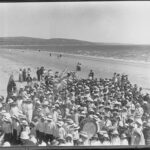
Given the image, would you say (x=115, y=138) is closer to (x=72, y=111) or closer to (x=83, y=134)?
(x=83, y=134)

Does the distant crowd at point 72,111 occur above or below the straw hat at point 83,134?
above

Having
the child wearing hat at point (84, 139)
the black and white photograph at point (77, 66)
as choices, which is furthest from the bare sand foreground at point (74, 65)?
the child wearing hat at point (84, 139)

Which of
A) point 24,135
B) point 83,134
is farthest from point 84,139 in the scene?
point 24,135

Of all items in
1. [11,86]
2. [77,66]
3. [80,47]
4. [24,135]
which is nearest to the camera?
[24,135]

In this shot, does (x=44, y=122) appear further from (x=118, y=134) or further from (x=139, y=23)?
(x=139, y=23)

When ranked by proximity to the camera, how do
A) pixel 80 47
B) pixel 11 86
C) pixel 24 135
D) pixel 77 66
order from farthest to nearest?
pixel 80 47
pixel 77 66
pixel 11 86
pixel 24 135

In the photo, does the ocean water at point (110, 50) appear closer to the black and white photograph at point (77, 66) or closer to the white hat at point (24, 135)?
the black and white photograph at point (77, 66)

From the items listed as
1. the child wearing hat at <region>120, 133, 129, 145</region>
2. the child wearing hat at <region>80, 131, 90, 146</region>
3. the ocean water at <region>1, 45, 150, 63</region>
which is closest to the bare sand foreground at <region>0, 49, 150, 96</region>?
the ocean water at <region>1, 45, 150, 63</region>
